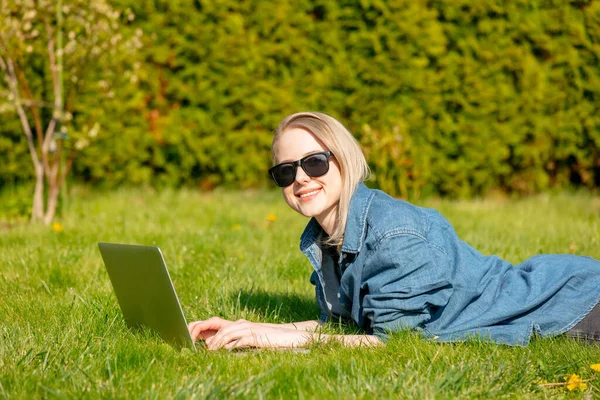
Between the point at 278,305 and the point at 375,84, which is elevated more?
the point at 375,84

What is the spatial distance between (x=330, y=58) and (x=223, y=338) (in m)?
5.00

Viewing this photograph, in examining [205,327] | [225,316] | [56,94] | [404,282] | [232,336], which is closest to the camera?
[404,282]

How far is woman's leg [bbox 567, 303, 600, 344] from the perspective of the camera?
2750 millimetres

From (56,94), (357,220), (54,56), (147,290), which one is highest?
(54,56)

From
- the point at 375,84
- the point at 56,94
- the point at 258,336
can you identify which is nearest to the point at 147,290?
the point at 258,336

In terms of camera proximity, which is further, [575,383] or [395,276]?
[395,276]

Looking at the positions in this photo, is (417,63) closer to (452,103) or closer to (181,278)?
(452,103)

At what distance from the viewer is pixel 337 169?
2.79 metres

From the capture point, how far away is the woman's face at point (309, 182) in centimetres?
277

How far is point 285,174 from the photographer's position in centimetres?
278

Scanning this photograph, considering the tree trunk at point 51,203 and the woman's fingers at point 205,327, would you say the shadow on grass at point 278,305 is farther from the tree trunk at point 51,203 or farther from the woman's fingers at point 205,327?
the tree trunk at point 51,203

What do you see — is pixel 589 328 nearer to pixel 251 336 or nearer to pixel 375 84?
pixel 251 336

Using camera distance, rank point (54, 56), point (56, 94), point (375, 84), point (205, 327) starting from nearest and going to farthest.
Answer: point (205, 327) → point (56, 94) → point (54, 56) → point (375, 84)

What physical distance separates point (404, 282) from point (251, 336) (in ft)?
1.89
